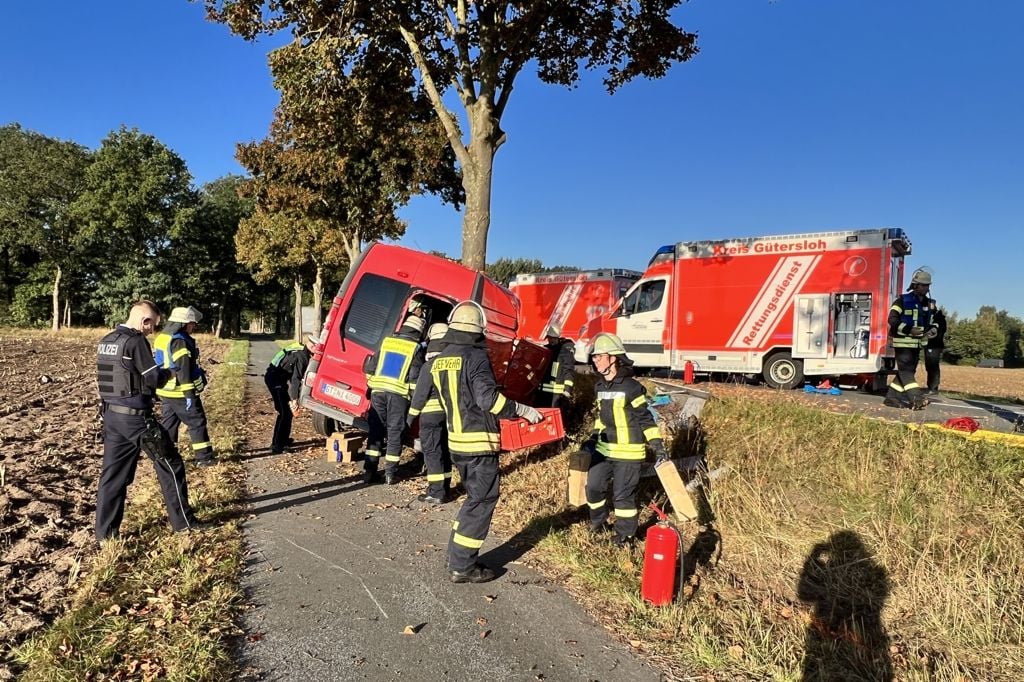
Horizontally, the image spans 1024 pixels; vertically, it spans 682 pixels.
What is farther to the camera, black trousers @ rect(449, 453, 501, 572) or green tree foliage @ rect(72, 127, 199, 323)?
green tree foliage @ rect(72, 127, 199, 323)

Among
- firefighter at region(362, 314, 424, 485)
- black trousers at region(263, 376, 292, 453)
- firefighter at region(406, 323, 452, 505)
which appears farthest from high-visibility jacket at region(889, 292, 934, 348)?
black trousers at region(263, 376, 292, 453)

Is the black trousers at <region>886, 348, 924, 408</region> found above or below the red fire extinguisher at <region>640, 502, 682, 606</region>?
above

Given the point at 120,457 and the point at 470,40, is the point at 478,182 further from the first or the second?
the point at 120,457

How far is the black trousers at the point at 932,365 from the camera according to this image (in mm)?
8797

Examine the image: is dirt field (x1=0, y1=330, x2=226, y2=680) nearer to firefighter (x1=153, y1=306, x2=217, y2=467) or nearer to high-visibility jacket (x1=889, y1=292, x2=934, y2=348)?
firefighter (x1=153, y1=306, x2=217, y2=467)

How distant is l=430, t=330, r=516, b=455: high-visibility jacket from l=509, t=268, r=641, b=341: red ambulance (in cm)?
1292

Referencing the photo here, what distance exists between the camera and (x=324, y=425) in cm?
866

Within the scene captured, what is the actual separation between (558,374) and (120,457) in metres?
5.04

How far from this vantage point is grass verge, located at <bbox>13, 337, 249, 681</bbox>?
9.80 ft

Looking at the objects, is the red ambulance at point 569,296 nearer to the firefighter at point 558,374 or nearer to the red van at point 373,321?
the firefighter at point 558,374

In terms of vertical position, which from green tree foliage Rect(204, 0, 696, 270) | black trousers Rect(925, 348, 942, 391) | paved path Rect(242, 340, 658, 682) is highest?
green tree foliage Rect(204, 0, 696, 270)

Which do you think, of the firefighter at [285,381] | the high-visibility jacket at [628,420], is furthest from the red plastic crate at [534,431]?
the firefighter at [285,381]

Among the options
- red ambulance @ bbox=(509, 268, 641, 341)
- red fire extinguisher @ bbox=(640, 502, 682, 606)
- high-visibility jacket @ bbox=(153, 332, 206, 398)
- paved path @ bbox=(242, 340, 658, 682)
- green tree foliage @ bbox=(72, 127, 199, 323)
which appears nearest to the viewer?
paved path @ bbox=(242, 340, 658, 682)

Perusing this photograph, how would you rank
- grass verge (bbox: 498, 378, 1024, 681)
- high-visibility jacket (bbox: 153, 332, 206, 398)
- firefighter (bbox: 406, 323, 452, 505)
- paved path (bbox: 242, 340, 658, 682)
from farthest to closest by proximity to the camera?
high-visibility jacket (bbox: 153, 332, 206, 398) < firefighter (bbox: 406, 323, 452, 505) < grass verge (bbox: 498, 378, 1024, 681) < paved path (bbox: 242, 340, 658, 682)
